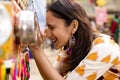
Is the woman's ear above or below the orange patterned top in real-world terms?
above

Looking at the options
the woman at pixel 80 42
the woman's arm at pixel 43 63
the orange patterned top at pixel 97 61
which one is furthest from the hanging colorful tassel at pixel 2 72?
the orange patterned top at pixel 97 61

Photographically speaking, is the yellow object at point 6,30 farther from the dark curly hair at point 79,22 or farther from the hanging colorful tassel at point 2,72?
the dark curly hair at point 79,22

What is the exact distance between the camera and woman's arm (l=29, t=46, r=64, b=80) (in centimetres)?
100

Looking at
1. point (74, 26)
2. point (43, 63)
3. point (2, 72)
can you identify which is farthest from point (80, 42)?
point (2, 72)

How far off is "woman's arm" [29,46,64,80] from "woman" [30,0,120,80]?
0.12 feet

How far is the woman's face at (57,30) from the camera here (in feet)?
4.00

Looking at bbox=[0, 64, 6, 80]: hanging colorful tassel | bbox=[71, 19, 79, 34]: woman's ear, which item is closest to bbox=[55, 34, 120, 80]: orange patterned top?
bbox=[71, 19, 79, 34]: woman's ear

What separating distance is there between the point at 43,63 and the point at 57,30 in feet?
0.66

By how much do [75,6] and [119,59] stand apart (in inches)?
11.5

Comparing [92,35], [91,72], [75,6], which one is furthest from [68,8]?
[91,72]

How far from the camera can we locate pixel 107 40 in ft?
4.41

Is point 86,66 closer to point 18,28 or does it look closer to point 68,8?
point 68,8

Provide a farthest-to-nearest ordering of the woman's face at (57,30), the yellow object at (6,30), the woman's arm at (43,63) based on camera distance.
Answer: the woman's face at (57,30) → the woman's arm at (43,63) → the yellow object at (6,30)

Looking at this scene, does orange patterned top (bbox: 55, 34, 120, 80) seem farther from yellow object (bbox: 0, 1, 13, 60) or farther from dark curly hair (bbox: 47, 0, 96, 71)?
yellow object (bbox: 0, 1, 13, 60)
